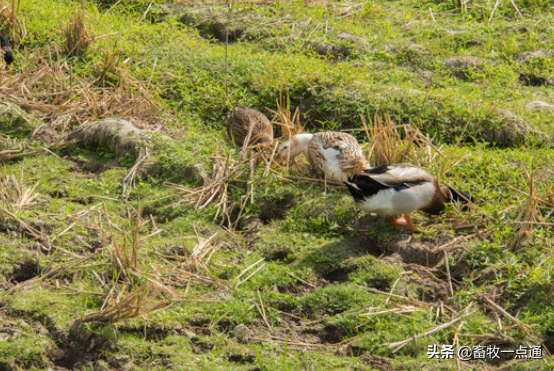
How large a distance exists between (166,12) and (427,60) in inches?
149

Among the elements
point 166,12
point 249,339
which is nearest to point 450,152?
point 249,339

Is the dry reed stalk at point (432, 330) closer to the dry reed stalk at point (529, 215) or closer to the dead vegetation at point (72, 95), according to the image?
the dry reed stalk at point (529, 215)

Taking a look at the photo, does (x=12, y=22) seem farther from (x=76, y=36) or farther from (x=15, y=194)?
(x=15, y=194)

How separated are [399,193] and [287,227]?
1039 mm

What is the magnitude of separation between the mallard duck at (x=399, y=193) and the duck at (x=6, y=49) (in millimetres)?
4686

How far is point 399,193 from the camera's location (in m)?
5.81

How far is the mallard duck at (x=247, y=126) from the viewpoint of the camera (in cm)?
752

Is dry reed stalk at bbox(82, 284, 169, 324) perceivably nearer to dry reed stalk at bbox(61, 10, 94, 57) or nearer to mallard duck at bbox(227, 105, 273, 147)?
mallard duck at bbox(227, 105, 273, 147)

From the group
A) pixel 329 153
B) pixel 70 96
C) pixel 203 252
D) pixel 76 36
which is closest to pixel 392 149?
pixel 329 153

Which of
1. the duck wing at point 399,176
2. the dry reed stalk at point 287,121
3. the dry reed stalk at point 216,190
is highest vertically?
the duck wing at point 399,176

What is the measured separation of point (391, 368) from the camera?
14.7ft

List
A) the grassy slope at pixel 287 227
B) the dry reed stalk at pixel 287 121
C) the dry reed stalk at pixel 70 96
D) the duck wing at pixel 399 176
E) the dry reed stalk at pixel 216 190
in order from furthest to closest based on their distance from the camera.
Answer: the dry reed stalk at pixel 70 96 < the dry reed stalk at pixel 287 121 < the dry reed stalk at pixel 216 190 < the duck wing at pixel 399 176 < the grassy slope at pixel 287 227

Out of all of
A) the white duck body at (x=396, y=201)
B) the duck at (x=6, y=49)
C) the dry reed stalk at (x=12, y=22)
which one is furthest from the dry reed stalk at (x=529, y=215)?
the dry reed stalk at (x=12, y=22)

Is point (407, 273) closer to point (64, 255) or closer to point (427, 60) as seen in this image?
point (64, 255)
